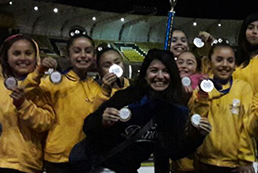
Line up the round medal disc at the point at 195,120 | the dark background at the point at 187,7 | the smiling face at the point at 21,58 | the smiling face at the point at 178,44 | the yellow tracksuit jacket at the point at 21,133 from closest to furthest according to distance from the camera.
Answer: the round medal disc at the point at 195,120, the yellow tracksuit jacket at the point at 21,133, the smiling face at the point at 21,58, the smiling face at the point at 178,44, the dark background at the point at 187,7

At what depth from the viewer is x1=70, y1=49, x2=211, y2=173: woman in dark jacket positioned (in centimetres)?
277

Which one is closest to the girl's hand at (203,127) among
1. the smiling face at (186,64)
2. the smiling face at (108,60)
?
the smiling face at (108,60)

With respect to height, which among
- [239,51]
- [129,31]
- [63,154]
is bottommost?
[63,154]

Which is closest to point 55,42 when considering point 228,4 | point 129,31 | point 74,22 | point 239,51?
point 74,22

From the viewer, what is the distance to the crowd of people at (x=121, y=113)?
2.79 metres

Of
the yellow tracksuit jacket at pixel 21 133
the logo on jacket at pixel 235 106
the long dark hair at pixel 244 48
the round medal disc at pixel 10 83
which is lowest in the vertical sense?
the yellow tracksuit jacket at pixel 21 133

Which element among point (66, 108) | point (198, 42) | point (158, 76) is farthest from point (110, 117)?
point (198, 42)

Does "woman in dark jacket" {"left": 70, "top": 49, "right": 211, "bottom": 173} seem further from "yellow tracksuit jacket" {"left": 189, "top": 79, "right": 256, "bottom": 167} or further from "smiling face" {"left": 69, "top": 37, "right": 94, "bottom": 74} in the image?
"smiling face" {"left": 69, "top": 37, "right": 94, "bottom": 74}

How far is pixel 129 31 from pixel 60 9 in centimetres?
375

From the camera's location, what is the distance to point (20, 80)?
311 cm

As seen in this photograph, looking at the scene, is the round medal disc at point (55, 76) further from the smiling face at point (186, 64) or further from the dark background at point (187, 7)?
→ the dark background at point (187, 7)

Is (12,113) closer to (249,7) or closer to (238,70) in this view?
(238,70)

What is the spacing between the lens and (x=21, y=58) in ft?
10.2

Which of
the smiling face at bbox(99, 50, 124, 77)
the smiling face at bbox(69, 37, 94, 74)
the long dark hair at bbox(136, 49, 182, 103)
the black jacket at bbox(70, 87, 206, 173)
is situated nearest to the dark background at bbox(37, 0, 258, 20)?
the smiling face at bbox(99, 50, 124, 77)
